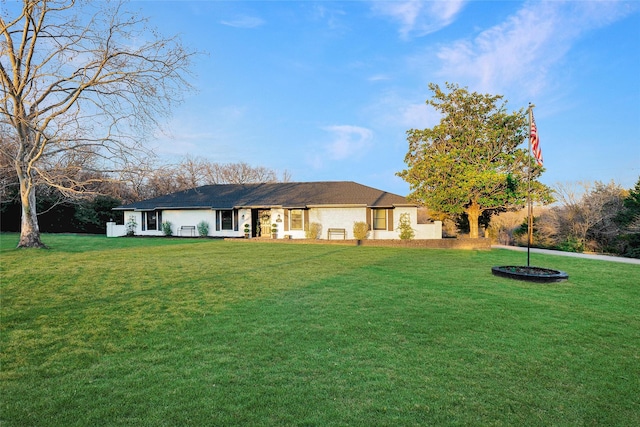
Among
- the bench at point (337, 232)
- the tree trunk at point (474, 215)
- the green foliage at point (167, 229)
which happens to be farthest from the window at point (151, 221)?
the tree trunk at point (474, 215)

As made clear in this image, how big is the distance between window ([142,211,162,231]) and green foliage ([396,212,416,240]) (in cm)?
1630

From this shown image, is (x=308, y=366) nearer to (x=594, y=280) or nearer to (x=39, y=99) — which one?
(x=594, y=280)

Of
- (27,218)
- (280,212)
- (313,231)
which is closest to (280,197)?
(280,212)

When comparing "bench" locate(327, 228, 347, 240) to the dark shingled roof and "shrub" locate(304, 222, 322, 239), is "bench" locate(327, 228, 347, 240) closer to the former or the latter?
"shrub" locate(304, 222, 322, 239)

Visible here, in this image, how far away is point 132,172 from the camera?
12.6 meters

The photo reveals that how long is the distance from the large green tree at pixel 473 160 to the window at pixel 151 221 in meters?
17.3

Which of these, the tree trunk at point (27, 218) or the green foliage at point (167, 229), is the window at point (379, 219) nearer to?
the green foliage at point (167, 229)

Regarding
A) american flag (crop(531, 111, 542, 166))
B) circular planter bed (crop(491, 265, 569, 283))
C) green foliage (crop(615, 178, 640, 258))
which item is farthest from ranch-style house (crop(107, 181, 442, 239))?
circular planter bed (crop(491, 265, 569, 283))

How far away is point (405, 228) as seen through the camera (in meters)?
19.1

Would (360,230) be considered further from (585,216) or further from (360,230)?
(585,216)

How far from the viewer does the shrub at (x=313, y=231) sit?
65.4 ft

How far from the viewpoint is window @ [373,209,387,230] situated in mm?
Result: 20312

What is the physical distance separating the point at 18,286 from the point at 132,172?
6770mm

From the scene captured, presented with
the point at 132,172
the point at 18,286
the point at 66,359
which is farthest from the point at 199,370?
the point at 132,172
